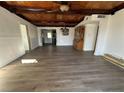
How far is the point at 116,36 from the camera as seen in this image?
418cm

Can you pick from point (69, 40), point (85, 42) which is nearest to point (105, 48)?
point (85, 42)

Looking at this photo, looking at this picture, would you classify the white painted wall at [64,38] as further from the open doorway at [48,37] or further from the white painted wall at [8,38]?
the white painted wall at [8,38]

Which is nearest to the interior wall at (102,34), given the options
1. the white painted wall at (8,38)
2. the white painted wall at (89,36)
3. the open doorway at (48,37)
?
the white painted wall at (89,36)

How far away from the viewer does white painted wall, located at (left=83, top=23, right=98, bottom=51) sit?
6668 millimetres

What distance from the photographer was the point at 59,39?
33.7 ft

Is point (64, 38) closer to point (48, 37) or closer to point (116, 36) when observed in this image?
point (48, 37)

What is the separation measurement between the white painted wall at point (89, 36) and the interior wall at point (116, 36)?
78.4 inches

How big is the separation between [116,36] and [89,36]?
2.69 metres

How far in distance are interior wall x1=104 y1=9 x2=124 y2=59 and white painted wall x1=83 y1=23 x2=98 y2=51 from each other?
1.99 metres

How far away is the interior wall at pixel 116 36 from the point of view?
3.83 meters

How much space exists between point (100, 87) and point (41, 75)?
65.4 inches

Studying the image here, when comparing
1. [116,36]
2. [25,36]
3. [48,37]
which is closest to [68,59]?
[116,36]

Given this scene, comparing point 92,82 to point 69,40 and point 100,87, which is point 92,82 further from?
point 69,40

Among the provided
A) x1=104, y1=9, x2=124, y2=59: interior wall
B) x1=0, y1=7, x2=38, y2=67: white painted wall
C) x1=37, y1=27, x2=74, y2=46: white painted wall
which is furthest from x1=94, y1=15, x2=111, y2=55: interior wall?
x1=37, y1=27, x2=74, y2=46: white painted wall
